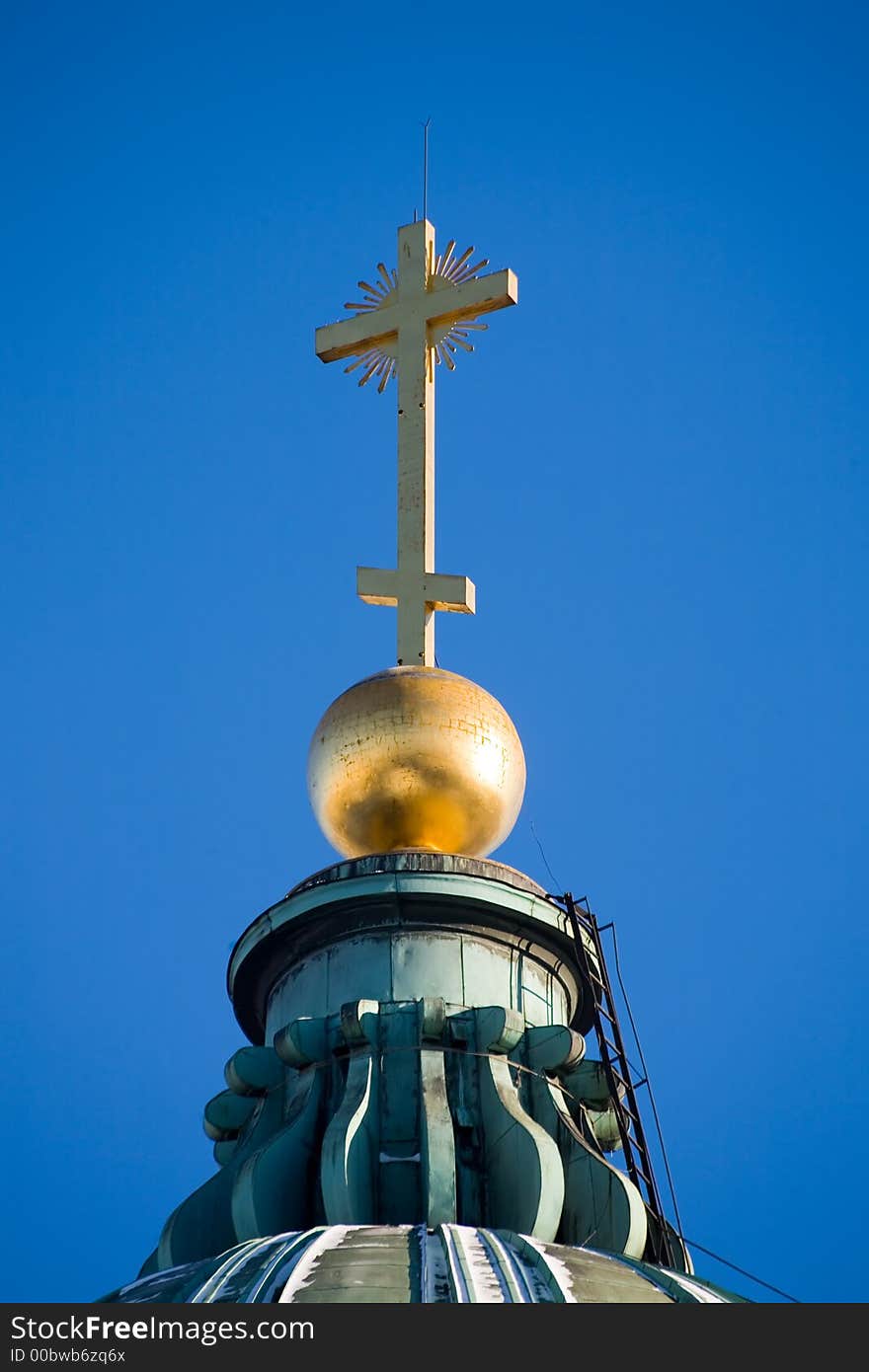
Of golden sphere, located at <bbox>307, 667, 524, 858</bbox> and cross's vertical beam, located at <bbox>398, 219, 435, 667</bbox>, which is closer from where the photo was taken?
golden sphere, located at <bbox>307, 667, 524, 858</bbox>

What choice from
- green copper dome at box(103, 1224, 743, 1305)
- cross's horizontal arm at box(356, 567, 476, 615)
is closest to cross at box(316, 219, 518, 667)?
cross's horizontal arm at box(356, 567, 476, 615)

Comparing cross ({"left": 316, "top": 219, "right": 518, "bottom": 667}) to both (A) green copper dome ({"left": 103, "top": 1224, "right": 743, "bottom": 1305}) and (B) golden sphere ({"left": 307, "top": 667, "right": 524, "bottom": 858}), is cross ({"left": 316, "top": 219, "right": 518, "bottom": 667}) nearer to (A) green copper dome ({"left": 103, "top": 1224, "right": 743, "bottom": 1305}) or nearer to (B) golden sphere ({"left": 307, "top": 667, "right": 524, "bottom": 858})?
(B) golden sphere ({"left": 307, "top": 667, "right": 524, "bottom": 858})

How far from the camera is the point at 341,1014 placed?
90.8 feet

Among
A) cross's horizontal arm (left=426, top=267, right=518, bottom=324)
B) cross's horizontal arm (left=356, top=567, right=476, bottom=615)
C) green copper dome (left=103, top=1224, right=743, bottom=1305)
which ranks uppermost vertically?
cross's horizontal arm (left=426, top=267, right=518, bottom=324)

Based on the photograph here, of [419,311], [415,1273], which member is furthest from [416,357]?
[415,1273]

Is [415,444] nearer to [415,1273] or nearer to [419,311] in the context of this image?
[419,311]

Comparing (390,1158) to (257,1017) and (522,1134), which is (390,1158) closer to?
(522,1134)

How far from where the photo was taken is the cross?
3206 cm

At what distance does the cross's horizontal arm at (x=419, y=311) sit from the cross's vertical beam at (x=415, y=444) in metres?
0.10

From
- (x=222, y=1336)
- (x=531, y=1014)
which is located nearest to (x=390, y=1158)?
(x=531, y=1014)

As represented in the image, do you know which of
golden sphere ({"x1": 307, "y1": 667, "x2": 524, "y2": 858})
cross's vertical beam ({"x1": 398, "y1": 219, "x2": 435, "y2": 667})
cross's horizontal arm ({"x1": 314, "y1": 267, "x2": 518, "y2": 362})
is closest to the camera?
golden sphere ({"x1": 307, "y1": 667, "x2": 524, "y2": 858})

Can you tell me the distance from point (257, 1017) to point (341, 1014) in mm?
2902

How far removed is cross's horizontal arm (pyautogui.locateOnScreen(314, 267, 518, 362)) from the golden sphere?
5020 millimetres

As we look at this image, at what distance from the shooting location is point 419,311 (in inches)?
1319
